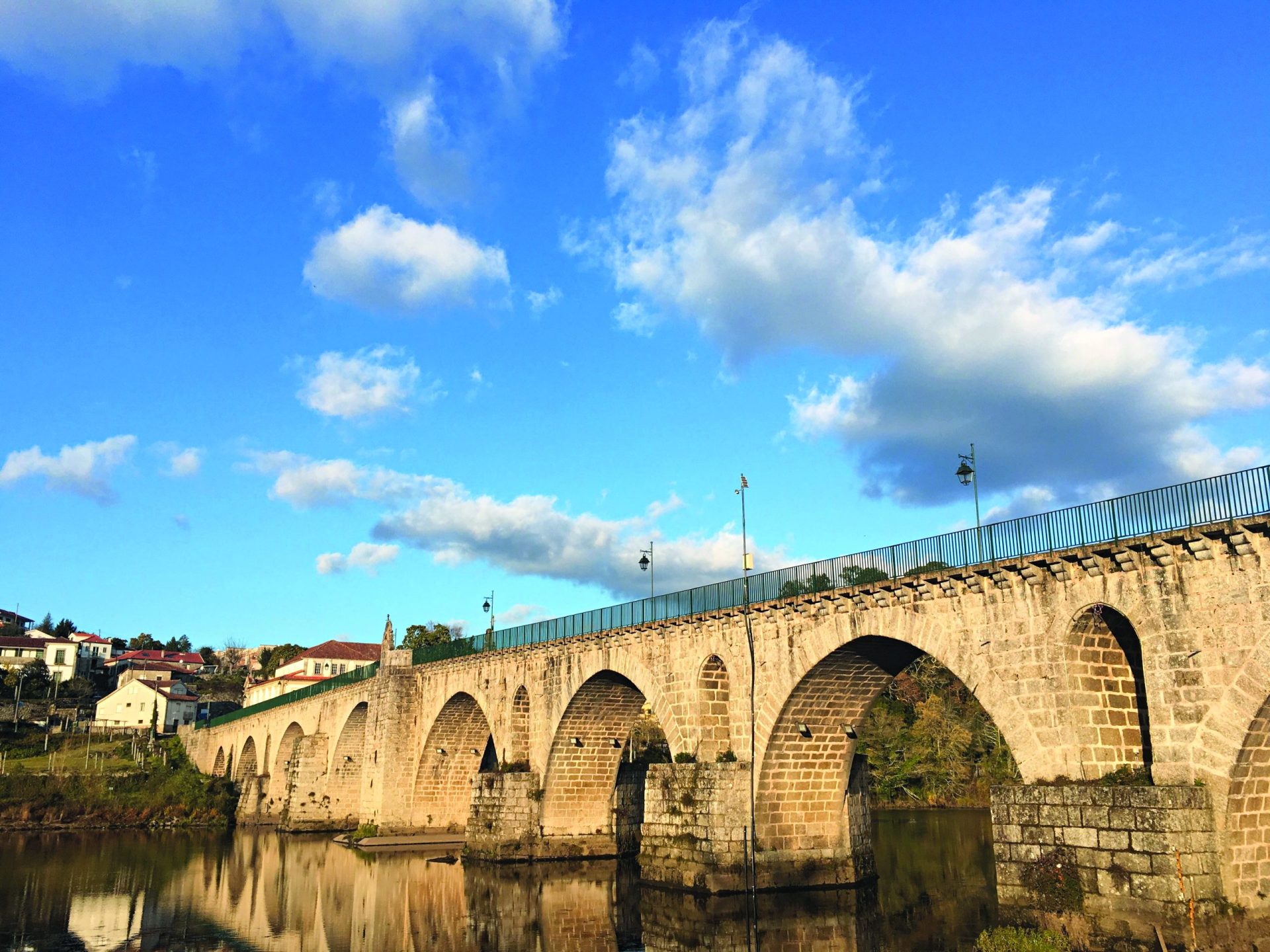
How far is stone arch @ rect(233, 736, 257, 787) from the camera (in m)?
84.1

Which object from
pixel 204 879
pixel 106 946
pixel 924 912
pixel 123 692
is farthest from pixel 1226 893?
pixel 123 692

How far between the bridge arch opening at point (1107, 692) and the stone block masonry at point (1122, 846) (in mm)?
1077

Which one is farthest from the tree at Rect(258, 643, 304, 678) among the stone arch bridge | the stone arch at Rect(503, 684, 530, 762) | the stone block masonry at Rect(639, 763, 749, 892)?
the stone block masonry at Rect(639, 763, 749, 892)

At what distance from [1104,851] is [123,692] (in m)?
118

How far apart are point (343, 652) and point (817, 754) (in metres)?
97.1

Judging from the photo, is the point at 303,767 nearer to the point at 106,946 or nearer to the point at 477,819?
the point at 477,819

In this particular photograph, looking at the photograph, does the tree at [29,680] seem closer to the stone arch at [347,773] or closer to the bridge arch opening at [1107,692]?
the stone arch at [347,773]

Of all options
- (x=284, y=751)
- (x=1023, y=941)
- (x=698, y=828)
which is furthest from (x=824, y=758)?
(x=284, y=751)

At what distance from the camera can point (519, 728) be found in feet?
140

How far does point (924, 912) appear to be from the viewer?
26.0 m

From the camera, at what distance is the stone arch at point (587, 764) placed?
40000mm

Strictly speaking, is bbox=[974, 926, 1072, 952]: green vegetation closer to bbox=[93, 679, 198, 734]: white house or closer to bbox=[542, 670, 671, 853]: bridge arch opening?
bbox=[542, 670, 671, 853]: bridge arch opening

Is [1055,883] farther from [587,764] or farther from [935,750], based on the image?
[935,750]

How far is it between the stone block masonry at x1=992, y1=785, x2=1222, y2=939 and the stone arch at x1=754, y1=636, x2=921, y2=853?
8086 millimetres
